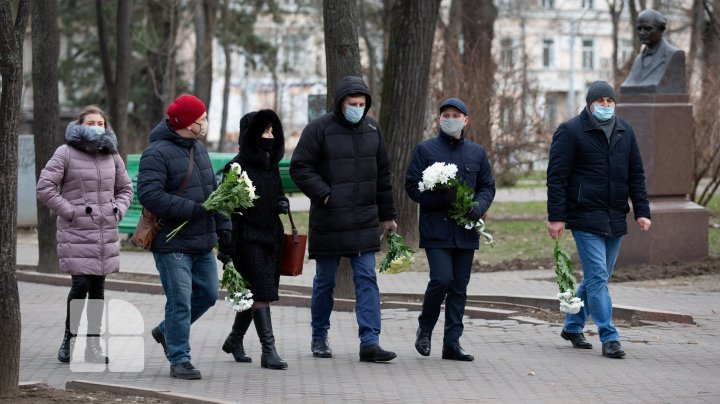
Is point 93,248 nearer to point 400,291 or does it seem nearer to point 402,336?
point 402,336

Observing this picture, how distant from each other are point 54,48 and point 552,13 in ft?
204

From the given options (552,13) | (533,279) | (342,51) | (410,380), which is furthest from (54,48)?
(552,13)

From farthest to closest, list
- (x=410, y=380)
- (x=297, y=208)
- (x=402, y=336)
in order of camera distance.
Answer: (x=297, y=208)
(x=402, y=336)
(x=410, y=380)

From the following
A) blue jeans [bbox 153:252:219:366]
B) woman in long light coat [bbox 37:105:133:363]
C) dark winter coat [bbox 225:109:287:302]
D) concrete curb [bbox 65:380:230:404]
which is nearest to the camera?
concrete curb [bbox 65:380:230:404]

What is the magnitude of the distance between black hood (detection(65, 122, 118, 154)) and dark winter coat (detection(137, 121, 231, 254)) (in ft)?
2.17

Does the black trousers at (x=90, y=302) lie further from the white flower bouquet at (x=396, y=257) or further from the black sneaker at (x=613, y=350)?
the black sneaker at (x=613, y=350)

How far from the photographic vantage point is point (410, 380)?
27.3ft

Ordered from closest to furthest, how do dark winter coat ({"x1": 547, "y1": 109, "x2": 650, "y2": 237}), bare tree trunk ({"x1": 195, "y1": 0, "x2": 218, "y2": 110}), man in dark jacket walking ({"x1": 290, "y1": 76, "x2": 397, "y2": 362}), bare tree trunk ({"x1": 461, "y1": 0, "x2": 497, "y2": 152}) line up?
man in dark jacket walking ({"x1": 290, "y1": 76, "x2": 397, "y2": 362})
dark winter coat ({"x1": 547, "y1": 109, "x2": 650, "y2": 237})
bare tree trunk ({"x1": 461, "y1": 0, "x2": 497, "y2": 152})
bare tree trunk ({"x1": 195, "y1": 0, "x2": 218, "y2": 110})

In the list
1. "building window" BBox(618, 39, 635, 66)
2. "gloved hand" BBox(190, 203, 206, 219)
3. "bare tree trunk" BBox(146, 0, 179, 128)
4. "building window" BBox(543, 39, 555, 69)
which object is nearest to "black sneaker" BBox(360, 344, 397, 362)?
"gloved hand" BBox(190, 203, 206, 219)

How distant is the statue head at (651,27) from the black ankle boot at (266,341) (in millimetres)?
7822

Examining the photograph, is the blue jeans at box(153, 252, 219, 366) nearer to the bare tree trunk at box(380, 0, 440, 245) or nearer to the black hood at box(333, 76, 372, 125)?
the black hood at box(333, 76, 372, 125)

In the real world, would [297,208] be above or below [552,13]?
below

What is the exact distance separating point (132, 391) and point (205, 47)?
25.3m

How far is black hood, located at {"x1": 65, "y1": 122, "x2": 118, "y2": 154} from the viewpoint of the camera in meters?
8.97
